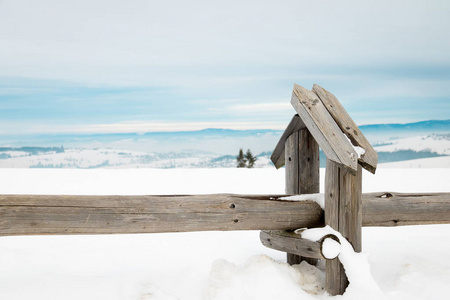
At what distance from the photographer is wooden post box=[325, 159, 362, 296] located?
410cm

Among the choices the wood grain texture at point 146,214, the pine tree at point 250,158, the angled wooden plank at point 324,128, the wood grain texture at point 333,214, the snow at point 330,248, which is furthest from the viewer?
the pine tree at point 250,158

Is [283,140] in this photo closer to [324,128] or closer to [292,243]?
[324,128]

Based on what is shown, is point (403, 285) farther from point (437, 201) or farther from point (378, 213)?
point (437, 201)

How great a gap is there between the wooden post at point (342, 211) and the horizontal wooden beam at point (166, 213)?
0.31m

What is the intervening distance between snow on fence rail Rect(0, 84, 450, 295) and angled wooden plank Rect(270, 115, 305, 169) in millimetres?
26

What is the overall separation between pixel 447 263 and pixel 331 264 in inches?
68.0

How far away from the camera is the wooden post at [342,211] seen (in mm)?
4098

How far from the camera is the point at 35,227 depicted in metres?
3.71

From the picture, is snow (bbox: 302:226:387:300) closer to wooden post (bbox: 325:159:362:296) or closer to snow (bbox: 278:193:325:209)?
wooden post (bbox: 325:159:362:296)

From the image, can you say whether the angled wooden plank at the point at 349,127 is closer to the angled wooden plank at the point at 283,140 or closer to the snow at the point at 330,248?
the angled wooden plank at the point at 283,140

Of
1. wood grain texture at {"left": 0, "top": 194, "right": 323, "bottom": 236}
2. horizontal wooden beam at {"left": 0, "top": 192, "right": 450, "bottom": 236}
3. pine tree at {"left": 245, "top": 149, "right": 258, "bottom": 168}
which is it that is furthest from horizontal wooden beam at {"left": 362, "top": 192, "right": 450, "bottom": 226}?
pine tree at {"left": 245, "top": 149, "right": 258, "bottom": 168}

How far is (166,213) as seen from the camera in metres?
3.98

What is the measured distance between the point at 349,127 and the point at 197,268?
2.04 metres

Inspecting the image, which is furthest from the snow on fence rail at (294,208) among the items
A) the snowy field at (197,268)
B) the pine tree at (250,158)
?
the pine tree at (250,158)
